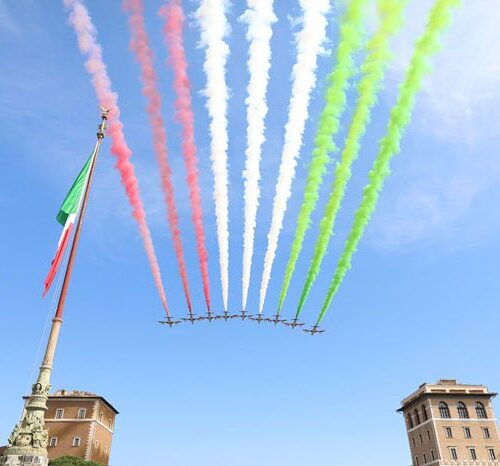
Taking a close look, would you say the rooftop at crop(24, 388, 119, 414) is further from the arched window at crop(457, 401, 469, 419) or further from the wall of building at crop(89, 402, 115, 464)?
the arched window at crop(457, 401, 469, 419)

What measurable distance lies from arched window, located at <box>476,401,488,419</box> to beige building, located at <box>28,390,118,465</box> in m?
54.7

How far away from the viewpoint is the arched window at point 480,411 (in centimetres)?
6272

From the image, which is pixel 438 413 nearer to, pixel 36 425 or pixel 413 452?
pixel 413 452

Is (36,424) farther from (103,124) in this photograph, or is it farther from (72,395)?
(72,395)

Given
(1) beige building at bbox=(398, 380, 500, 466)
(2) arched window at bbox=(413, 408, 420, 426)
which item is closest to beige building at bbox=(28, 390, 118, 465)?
(1) beige building at bbox=(398, 380, 500, 466)

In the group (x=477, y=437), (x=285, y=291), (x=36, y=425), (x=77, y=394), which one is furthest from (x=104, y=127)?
(x=477, y=437)

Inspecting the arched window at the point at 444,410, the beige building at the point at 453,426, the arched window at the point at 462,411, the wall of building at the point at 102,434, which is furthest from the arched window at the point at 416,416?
the wall of building at the point at 102,434

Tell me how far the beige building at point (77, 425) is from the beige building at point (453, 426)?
46.6 metres

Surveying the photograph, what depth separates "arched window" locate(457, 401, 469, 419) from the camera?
204ft

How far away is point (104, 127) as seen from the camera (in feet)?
90.8

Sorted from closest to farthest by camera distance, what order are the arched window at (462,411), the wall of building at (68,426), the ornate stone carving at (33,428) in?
the ornate stone carving at (33,428) → the wall of building at (68,426) → the arched window at (462,411)

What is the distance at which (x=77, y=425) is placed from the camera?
62.4m

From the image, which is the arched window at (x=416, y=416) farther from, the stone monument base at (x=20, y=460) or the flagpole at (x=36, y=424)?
the stone monument base at (x=20, y=460)

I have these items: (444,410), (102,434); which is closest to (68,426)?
(102,434)
